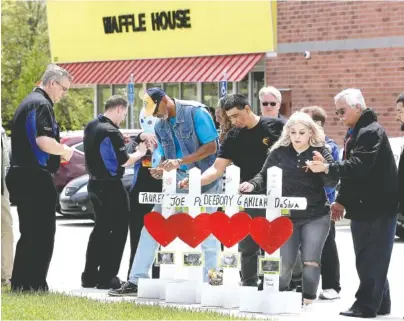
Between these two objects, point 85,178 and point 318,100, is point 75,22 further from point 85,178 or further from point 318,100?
point 85,178

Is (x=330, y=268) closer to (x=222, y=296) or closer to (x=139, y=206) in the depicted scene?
(x=222, y=296)

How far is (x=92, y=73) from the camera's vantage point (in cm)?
3553

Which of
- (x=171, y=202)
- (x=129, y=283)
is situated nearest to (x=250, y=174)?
(x=171, y=202)

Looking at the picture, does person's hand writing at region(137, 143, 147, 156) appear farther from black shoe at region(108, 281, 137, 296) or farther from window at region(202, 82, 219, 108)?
window at region(202, 82, 219, 108)

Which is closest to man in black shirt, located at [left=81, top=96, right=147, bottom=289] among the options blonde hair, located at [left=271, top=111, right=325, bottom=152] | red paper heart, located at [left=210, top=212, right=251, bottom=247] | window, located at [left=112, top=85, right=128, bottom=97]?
Result: red paper heart, located at [left=210, top=212, right=251, bottom=247]

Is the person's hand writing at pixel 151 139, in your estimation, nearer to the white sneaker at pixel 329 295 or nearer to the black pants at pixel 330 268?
the black pants at pixel 330 268

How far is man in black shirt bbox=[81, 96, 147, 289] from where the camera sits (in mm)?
11625

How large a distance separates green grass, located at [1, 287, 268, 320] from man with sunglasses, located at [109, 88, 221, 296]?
95 cm

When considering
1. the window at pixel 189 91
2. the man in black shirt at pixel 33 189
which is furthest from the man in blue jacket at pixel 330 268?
the window at pixel 189 91

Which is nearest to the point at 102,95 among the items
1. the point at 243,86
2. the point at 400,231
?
the point at 243,86

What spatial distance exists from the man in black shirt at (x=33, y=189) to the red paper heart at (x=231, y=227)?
1.70 meters

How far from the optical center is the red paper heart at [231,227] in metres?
9.86

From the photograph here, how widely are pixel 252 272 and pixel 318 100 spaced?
18.3 meters

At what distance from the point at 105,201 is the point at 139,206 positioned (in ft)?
1.13
